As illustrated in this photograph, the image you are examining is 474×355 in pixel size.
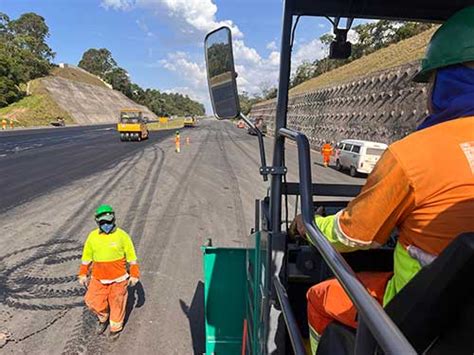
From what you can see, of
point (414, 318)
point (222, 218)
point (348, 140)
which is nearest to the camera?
point (414, 318)

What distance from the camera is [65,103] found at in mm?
75562

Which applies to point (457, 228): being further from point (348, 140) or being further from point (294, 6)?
point (348, 140)

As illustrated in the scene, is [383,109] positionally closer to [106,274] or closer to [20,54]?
[106,274]

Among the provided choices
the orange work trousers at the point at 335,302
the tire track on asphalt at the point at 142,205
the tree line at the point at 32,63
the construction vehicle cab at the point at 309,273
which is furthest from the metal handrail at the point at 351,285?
the tree line at the point at 32,63

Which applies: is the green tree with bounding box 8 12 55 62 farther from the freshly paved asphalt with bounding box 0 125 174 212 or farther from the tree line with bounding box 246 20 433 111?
the tree line with bounding box 246 20 433 111

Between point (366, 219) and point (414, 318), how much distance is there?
1.15 feet

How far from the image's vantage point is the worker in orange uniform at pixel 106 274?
4363 mm

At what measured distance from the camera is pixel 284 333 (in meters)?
1.94

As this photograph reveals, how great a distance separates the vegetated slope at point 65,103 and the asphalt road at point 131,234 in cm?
4779

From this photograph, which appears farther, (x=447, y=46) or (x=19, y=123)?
(x=19, y=123)

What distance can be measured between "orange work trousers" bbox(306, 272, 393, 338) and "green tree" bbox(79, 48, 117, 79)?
153m

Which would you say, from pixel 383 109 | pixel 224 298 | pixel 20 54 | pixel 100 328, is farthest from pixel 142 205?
pixel 20 54

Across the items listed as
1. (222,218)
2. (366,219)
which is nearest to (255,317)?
(366,219)

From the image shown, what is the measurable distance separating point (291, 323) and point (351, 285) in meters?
0.69
